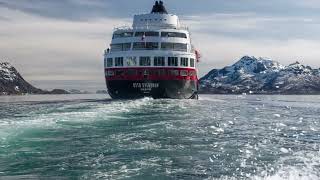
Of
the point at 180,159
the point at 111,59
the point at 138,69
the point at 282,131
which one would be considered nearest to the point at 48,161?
the point at 180,159

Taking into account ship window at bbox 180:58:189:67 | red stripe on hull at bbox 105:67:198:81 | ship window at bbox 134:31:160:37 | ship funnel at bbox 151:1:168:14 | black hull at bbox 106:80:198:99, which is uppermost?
ship funnel at bbox 151:1:168:14

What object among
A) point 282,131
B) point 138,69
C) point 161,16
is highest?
point 161,16

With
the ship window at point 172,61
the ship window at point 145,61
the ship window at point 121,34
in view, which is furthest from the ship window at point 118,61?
the ship window at point 172,61

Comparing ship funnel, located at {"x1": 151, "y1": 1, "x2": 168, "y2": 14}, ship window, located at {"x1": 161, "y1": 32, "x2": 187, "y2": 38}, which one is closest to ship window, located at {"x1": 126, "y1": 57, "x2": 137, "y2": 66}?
ship window, located at {"x1": 161, "y1": 32, "x2": 187, "y2": 38}

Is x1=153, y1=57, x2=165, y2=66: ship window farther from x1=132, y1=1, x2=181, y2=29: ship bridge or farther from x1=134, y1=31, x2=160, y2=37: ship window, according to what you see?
x1=132, y1=1, x2=181, y2=29: ship bridge

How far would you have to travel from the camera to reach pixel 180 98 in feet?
232

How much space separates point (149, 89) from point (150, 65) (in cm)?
400

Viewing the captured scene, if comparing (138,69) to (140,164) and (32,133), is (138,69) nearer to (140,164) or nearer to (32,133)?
(32,133)

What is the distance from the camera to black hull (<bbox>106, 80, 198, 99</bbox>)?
67125 millimetres

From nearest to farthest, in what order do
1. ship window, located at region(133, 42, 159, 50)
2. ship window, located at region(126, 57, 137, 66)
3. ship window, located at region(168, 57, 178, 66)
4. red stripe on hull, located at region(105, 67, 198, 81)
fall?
red stripe on hull, located at region(105, 67, 198, 81), ship window, located at region(126, 57, 137, 66), ship window, located at region(168, 57, 178, 66), ship window, located at region(133, 42, 159, 50)

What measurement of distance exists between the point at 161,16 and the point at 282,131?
5081 cm

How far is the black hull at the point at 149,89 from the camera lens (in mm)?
67125

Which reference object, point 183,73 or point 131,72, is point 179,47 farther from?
point 131,72

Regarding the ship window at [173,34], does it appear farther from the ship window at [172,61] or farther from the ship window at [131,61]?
the ship window at [131,61]
